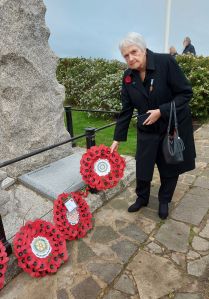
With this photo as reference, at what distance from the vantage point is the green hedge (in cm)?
747

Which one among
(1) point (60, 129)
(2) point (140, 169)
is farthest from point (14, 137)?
(2) point (140, 169)

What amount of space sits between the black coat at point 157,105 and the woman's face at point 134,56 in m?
0.08

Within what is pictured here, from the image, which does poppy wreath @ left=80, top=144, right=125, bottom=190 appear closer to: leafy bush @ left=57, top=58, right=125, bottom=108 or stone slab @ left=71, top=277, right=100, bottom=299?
stone slab @ left=71, top=277, right=100, bottom=299

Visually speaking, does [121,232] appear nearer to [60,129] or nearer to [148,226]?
[148,226]

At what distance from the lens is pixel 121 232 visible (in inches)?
123

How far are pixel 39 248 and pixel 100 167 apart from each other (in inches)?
44.4

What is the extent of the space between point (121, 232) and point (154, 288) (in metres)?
0.81

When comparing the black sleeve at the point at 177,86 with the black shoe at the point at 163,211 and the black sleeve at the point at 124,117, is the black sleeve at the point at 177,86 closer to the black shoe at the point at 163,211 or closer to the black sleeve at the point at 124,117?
the black sleeve at the point at 124,117

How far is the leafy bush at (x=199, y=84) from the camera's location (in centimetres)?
727

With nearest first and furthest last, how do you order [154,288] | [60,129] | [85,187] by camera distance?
[154,288] < [85,187] < [60,129]

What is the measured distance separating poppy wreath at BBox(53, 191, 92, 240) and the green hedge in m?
5.12

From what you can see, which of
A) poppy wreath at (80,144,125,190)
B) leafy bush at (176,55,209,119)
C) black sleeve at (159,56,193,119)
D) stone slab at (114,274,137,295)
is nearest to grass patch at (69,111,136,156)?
leafy bush at (176,55,209,119)

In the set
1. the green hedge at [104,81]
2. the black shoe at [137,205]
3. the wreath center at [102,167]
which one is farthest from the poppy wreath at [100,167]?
the green hedge at [104,81]

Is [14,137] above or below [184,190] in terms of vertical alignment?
above
